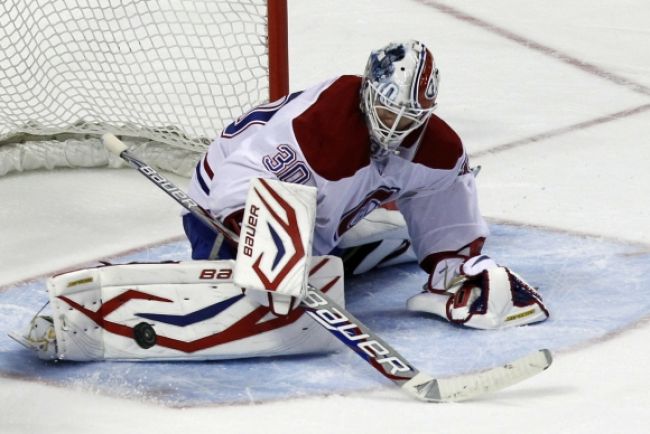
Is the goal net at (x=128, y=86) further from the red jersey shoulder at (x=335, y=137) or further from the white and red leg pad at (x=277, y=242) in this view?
the white and red leg pad at (x=277, y=242)

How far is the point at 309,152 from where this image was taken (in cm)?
305

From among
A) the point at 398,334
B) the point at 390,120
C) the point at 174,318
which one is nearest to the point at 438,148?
the point at 390,120

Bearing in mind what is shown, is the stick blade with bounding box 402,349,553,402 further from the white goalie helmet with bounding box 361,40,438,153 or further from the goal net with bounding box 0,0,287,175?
the goal net with bounding box 0,0,287,175

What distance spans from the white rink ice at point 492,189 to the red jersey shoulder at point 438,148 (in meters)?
0.40

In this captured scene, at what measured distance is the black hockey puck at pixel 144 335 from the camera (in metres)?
3.02

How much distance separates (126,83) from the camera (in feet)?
15.7

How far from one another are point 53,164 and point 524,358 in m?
1.90

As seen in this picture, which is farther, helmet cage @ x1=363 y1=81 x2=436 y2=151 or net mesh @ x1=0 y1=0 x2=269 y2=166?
net mesh @ x1=0 y1=0 x2=269 y2=166

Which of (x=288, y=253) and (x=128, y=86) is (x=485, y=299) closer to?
(x=288, y=253)

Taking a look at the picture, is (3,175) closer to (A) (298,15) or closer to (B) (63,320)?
(B) (63,320)

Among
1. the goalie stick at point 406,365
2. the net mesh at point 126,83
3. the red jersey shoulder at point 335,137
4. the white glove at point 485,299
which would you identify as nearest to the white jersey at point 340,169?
the red jersey shoulder at point 335,137

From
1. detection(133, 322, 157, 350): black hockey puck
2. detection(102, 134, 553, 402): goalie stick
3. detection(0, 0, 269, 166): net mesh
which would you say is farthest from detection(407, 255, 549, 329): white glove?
detection(0, 0, 269, 166): net mesh

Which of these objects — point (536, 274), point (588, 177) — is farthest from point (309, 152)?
point (588, 177)

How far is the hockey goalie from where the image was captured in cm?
293
